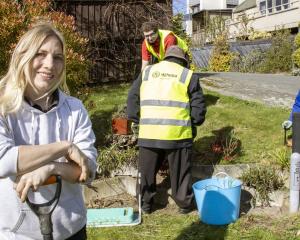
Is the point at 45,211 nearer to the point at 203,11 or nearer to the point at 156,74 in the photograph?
the point at 156,74

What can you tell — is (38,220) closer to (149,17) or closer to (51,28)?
(51,28)

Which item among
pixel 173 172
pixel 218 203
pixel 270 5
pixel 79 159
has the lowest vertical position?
pixel 218 203

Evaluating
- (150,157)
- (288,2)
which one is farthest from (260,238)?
(288,2)

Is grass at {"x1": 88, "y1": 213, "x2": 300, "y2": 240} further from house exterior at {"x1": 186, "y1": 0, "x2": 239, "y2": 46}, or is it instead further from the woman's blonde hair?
house exterior at {"x1": 186, "y1": 0, "x2": 239, "y2": 46}

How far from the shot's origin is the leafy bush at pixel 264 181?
5.06 meters

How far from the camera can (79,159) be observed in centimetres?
209

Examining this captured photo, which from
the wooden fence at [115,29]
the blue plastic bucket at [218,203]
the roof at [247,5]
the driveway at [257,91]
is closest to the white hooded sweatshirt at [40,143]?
the blue plastic bucket at [218,203]

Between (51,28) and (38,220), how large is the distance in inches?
35.5

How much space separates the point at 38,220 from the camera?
7.11 feet

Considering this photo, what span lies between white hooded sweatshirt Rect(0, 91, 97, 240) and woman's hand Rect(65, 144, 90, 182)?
0.20 feet

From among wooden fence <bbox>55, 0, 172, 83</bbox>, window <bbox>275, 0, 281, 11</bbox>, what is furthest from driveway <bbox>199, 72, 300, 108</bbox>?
A: window <bbox>275, 0, 281, 11</bbox>

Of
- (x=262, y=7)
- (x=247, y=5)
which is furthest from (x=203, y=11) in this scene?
(x=262, y=7)

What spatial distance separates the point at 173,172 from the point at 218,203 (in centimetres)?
64

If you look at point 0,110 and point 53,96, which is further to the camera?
point 53,96
